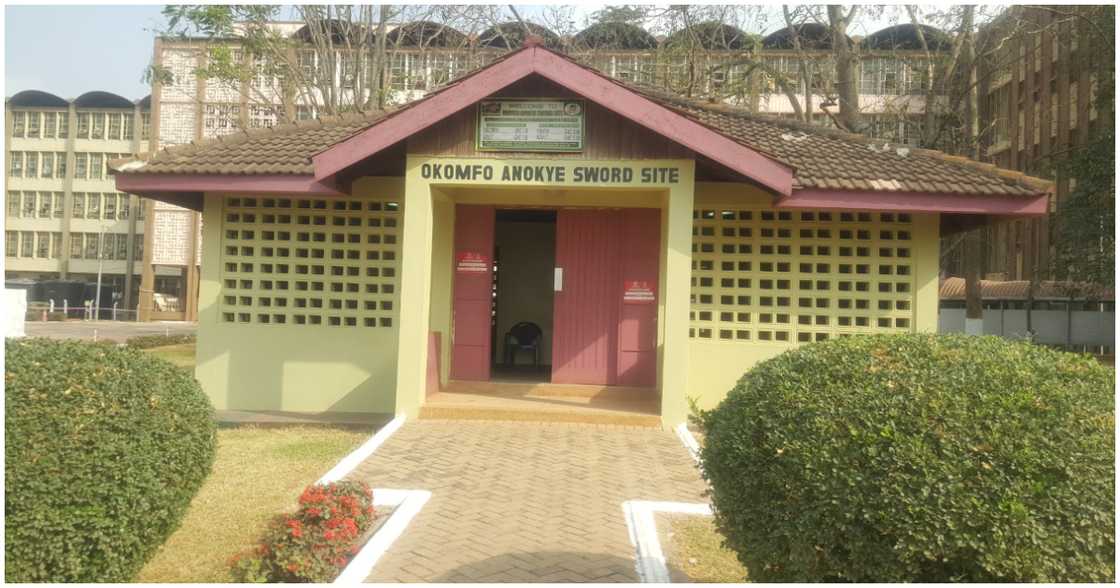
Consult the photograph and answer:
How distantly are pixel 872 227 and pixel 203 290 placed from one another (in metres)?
8.71

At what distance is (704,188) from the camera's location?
10.7 metres

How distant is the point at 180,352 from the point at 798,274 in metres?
17.7

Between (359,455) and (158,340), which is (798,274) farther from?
(158,340)

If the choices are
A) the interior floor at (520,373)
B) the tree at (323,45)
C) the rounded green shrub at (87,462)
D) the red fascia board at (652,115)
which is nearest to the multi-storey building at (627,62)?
the tree at (323,45)

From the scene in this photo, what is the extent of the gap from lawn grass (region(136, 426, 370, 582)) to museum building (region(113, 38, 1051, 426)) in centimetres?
127

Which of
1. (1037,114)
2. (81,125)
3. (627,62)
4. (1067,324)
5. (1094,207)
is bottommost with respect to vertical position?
(1067,324)

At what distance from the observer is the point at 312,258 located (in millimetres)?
11133

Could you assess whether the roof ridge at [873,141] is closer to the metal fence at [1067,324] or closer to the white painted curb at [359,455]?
the white painted curb at [359,455]

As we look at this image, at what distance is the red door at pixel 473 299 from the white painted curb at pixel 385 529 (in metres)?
4.96

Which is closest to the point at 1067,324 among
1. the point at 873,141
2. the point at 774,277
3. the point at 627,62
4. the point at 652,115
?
the point at 627,62

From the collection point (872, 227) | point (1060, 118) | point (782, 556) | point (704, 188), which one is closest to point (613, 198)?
point (704, 188)

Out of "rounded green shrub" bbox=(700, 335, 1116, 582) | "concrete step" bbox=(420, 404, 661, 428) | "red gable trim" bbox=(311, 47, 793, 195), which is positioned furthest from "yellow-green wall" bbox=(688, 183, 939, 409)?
"rounded green shrub" bbox=(700, 335, 1116, 582)

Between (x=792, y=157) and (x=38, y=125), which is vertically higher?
(x=38, y=125)

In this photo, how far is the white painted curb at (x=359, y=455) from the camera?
6773 mm
